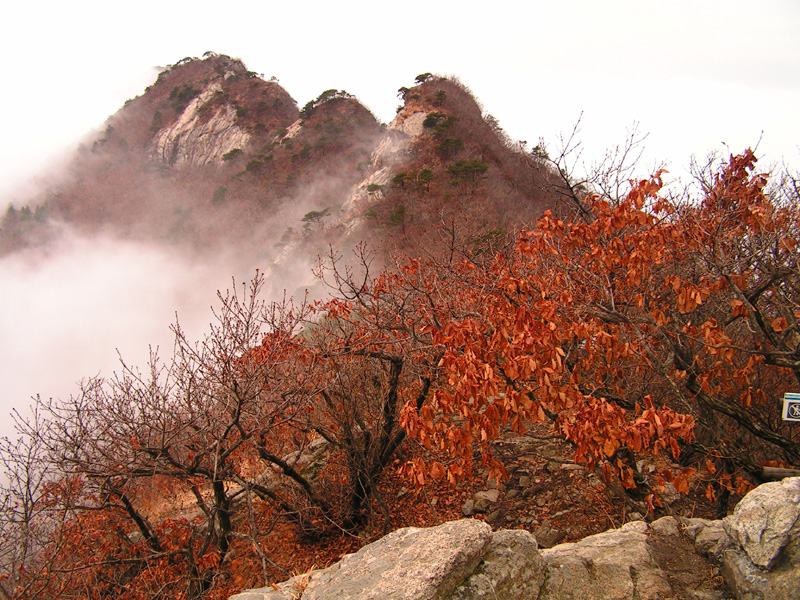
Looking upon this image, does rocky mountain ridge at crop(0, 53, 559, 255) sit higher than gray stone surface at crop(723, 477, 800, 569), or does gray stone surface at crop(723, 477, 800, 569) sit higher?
rocky mountain ridge at crop(0, 53, 559, 255)

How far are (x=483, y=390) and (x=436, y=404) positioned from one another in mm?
470

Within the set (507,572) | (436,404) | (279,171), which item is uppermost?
(279,171)

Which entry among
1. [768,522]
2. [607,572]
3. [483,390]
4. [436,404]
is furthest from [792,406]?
[436,404]

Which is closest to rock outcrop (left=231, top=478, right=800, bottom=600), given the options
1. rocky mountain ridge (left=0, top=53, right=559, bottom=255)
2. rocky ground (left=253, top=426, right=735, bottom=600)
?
rocky ground (left=253, top=426, right=735, bottom=600)

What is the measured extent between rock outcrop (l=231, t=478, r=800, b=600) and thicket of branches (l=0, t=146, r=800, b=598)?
42 cm

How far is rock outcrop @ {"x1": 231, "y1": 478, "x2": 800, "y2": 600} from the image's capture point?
88.9 inches

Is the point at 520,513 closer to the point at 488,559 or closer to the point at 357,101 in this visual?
the point at 488,559

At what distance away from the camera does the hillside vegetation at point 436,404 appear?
3.36m

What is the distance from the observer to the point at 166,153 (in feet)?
191

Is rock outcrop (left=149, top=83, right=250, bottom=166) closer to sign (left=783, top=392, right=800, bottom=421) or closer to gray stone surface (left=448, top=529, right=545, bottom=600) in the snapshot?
gray stone surface (left=448, top=529, right=545, bottom=600)

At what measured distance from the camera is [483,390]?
2848 millimetres

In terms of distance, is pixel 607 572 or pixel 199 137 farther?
pixel 199 137

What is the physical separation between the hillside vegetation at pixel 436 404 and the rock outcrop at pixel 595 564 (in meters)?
0.40

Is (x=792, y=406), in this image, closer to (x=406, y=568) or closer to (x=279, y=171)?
(x=406, y=568)
